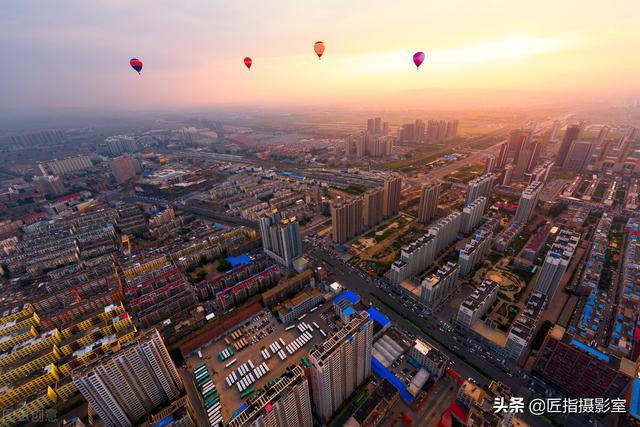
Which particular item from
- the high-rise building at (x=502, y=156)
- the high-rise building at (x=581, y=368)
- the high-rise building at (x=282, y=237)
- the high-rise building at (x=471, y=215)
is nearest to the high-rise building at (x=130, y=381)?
the high-rise building at (x=282, y=237)

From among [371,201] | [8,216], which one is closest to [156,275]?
[371,201]

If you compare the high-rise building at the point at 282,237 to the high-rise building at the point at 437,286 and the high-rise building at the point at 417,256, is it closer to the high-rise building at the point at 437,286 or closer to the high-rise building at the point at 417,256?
the high-rise building at the point at 417,256

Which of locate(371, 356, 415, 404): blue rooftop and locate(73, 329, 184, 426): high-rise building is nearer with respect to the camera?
locate(73, 329, 184, 426): high-rise building

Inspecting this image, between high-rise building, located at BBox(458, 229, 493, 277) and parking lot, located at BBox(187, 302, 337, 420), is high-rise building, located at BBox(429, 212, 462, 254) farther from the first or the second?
parking lot, located at BBox(187, 302, 337, 420)

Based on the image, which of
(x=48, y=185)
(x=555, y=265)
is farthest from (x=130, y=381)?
(x=48, y=185)

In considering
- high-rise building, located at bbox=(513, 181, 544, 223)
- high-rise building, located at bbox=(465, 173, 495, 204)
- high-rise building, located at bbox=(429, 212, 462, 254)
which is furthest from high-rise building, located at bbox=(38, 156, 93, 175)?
high-rise building, located at bbox=(513, 181, 544, 223)
